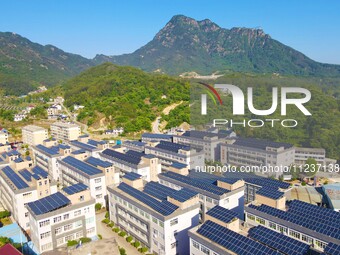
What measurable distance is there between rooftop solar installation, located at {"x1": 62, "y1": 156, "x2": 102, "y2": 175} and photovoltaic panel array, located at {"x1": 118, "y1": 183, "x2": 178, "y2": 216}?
3.98m

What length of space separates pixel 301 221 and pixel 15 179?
53.3 feet

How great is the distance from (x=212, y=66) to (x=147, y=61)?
3940 centimetres

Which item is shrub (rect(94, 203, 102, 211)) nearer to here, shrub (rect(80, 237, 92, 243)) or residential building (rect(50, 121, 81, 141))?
shrub (rect(80, 237, 92, 243))

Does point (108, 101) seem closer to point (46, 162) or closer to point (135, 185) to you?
point (46, 162)

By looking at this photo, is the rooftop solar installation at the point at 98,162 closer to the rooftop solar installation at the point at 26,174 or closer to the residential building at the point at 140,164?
the residential building at the point at 140,164

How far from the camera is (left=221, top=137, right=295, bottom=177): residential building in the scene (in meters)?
14.0

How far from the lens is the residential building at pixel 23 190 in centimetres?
1648

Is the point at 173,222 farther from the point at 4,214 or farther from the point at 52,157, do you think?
the point at 52,157

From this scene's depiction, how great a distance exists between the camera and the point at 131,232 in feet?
50.2

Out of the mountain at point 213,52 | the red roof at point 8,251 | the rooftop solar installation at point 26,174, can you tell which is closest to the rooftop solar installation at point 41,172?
the rooftop solar installation at point 26,174

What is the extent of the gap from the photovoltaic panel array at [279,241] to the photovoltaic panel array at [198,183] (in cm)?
362

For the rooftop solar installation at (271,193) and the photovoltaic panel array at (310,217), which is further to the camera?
the rooftop solar installation at (271,193)

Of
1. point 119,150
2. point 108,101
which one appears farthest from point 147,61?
point 119,150

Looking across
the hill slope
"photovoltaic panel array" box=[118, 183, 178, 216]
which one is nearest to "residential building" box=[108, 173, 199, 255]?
"photovoltaic panel array" box=[118, 183, 178, 216]
